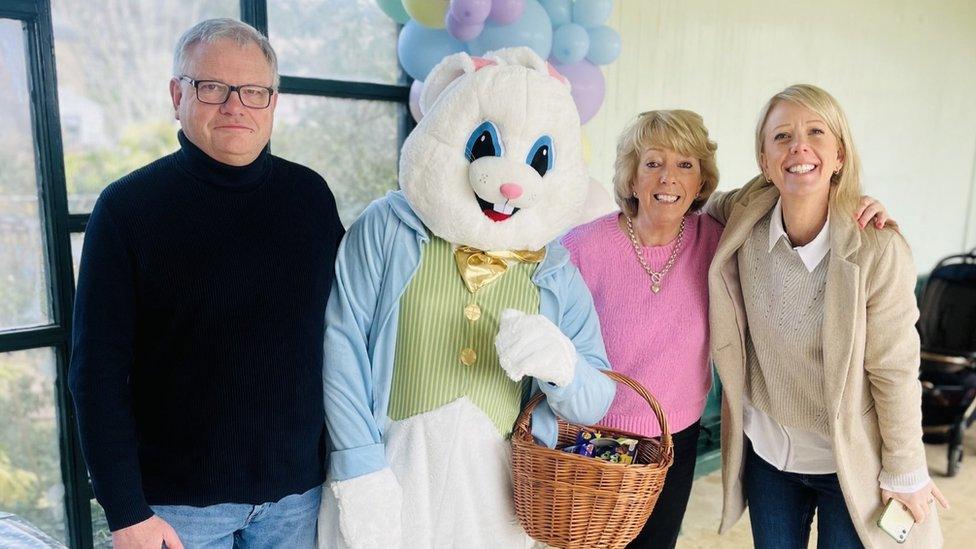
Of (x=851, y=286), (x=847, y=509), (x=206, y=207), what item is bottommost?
(x=847, y=509)

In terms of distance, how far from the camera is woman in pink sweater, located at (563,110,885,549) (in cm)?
178

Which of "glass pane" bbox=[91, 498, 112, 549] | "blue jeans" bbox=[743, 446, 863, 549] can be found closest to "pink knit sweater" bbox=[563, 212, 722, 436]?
"blue jeans" bbox=[743, 446, 863, 549]

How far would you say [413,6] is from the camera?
2.20 meters

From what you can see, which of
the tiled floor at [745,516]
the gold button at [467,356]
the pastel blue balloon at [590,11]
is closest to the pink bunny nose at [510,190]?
the gold button at [467,356]

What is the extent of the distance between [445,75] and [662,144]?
56 cm

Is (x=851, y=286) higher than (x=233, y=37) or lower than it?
lower

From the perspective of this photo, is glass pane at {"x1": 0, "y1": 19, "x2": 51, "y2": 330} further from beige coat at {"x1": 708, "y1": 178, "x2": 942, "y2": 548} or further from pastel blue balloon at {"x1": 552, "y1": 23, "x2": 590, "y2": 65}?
beige coat at {"x1": 708, "y1": 178, "x2": 942, "y2": 548}

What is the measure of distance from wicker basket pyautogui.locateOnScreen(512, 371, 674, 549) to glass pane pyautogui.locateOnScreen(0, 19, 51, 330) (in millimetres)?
1490

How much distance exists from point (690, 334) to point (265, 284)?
100 centimetres

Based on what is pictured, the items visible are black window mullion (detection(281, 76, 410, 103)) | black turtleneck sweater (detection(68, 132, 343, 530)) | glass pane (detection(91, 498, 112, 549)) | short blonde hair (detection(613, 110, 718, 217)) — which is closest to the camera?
black turtleneck sweater (detection(68, 132, 343, 530))

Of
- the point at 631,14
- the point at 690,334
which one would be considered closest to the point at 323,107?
the point at 631,14

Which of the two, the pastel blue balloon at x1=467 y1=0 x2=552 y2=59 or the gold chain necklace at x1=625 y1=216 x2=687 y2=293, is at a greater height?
the pastel blue balloon at x1=467 y1=0 x2=552 y2=59

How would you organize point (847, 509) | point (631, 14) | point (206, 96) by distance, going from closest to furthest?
1. point (206, 96)
2. point (847, 509)
3. point (631, 14)

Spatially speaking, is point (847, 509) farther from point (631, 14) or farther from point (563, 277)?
point (631, 14)
